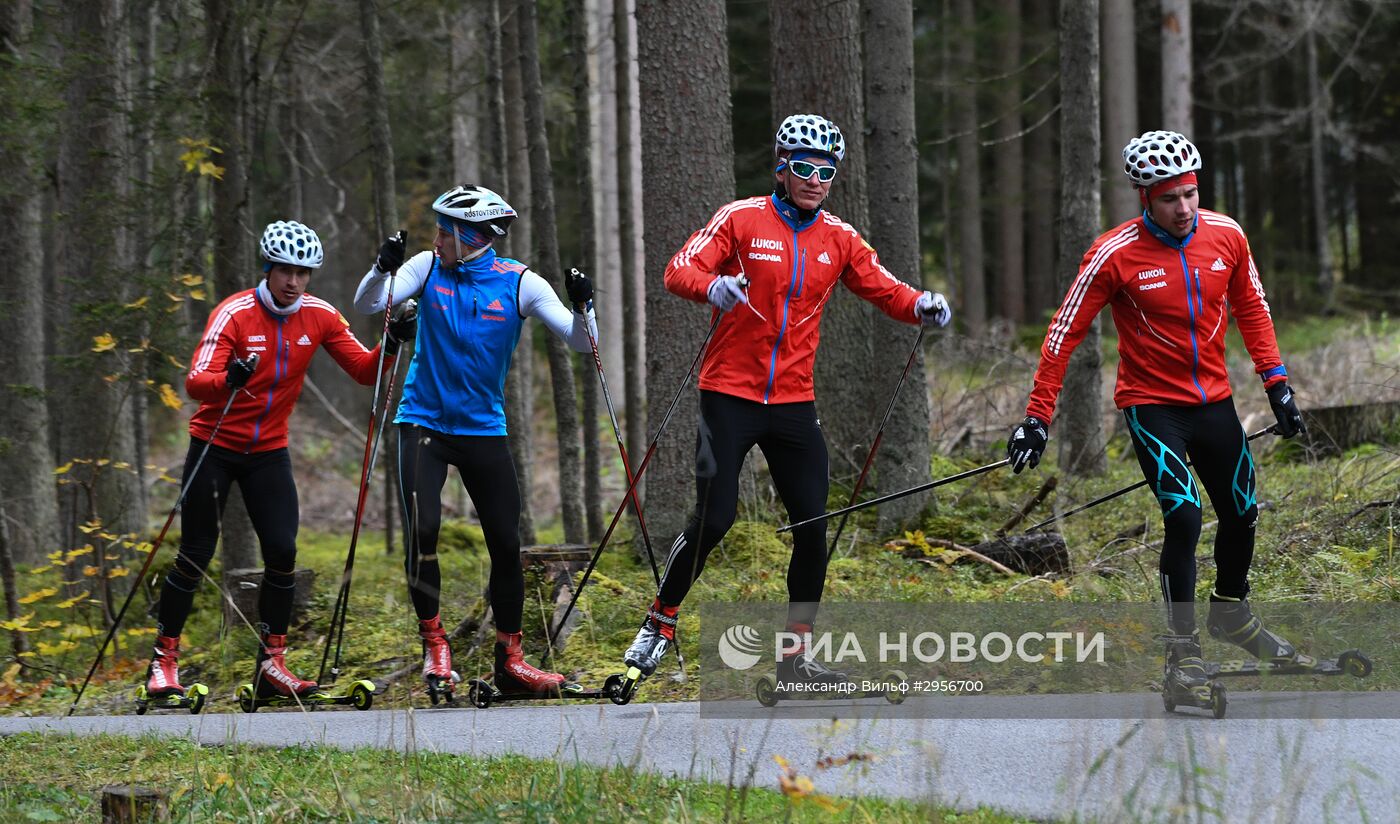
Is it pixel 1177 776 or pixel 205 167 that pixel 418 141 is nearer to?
pixel 205 167

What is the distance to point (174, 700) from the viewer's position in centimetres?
837

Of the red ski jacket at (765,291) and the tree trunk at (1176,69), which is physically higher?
the tree trunk at (1176,69)

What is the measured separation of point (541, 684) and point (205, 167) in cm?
574

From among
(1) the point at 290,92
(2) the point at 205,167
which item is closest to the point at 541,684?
(2) the point at 205,167

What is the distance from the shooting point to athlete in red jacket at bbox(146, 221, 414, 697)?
26.9ft

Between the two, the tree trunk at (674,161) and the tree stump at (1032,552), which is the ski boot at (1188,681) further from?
the tree trunk at (674,161)

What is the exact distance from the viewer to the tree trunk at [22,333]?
12641 millimetres

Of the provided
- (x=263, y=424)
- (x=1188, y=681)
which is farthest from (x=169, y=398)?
(x=1188, y=681)

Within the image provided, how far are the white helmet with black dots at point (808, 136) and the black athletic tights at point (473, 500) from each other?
2.20 m

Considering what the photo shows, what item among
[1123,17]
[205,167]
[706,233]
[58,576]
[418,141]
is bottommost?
[58,576]

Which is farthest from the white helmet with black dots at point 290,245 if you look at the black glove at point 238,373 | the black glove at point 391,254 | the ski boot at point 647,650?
the ski boot at point 647,650

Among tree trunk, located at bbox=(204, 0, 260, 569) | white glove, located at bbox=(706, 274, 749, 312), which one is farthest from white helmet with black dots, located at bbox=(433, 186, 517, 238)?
tree trunk, located at bbox=(204, 0, 260, 569)

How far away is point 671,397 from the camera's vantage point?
401 inches

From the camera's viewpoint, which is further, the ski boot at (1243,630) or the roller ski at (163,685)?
the roller ski at (163,685)
